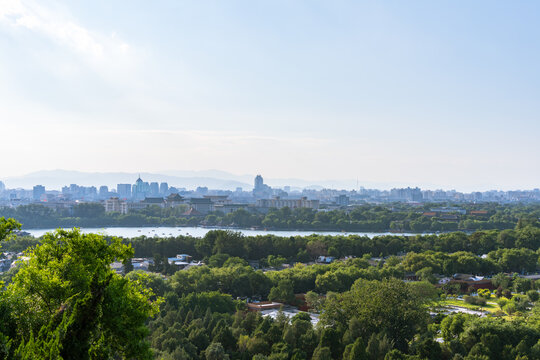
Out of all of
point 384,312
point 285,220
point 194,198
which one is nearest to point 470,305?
point 384,312

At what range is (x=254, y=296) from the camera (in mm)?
16906

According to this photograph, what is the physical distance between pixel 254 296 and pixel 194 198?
5699 cm

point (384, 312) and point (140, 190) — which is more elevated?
point (140, 190)

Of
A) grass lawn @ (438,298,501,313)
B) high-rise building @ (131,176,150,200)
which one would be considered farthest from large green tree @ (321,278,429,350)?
high-rise building @ (131,176,150,200)

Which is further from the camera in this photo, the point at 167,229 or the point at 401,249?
the point at 167,229

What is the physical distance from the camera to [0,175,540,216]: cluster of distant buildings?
7038 centimetres

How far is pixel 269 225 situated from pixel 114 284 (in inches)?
1894

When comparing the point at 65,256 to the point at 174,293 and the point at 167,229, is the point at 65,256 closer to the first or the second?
the point at 174,293

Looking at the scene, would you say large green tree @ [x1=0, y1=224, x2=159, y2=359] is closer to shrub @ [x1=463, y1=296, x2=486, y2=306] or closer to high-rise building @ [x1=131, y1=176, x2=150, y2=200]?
shrub @ [x1=463, y1=296, x2=486, y2=306]

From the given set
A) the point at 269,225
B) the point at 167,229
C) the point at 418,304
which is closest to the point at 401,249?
the point at 418,304

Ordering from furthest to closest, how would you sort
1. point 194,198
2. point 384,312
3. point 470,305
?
point 194,198 → point 470,305 → point 384,312

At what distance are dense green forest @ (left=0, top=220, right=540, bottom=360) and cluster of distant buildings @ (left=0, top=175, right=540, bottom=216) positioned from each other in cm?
3963

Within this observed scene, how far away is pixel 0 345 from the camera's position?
3875 mm

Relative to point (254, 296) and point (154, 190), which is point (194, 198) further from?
point (254, 296)
